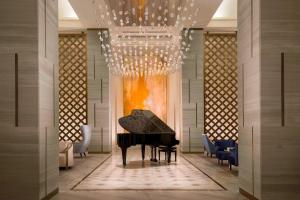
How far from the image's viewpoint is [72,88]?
30.7 ft

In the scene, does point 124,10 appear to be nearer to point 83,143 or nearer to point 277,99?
point 83,143

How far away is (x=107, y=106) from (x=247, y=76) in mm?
5384

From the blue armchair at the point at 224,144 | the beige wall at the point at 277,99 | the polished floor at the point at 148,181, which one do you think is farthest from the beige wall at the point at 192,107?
the beige wall at the point at 277,99

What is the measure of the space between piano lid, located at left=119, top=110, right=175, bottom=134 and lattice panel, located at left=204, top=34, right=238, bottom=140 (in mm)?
2418

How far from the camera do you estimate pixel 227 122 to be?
9367 millimetres

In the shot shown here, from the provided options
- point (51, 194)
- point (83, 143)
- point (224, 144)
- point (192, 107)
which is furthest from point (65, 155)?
point (192, 107)

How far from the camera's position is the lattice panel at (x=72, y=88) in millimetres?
9209

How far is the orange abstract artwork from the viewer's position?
37.2 feet


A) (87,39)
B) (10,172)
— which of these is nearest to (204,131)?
(87,39)

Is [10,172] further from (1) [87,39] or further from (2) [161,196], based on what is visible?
(1) [87,39]

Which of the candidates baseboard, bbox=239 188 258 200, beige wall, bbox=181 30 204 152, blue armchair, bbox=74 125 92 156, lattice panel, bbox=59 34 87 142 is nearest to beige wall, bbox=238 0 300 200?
baseboard, bbox=239 188 258 200

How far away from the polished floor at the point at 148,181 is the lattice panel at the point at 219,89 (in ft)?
6.99

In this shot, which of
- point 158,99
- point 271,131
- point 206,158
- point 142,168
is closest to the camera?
point 271,131

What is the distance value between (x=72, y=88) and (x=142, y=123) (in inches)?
117
